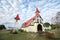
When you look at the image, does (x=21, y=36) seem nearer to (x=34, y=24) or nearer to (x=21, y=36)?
(x=21, y=36)

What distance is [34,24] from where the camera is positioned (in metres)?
2.59

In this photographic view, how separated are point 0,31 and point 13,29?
A: 0.59ft

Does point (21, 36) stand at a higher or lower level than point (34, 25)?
lower

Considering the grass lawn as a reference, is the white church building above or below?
above

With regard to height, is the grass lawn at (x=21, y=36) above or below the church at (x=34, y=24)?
below

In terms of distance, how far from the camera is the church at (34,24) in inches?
102

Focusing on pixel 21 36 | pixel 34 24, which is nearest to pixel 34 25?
pixel 34 24

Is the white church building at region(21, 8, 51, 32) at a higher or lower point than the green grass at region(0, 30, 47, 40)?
higher

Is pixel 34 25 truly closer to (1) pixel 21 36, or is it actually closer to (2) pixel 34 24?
(2) pixel 34 24

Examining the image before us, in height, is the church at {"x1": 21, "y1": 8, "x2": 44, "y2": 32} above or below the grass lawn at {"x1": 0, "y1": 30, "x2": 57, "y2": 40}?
above

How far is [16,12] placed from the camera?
266 centimetres

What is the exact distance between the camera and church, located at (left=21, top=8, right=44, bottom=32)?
2.58 meters

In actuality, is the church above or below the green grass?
above

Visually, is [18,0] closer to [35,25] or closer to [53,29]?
[35,25]
